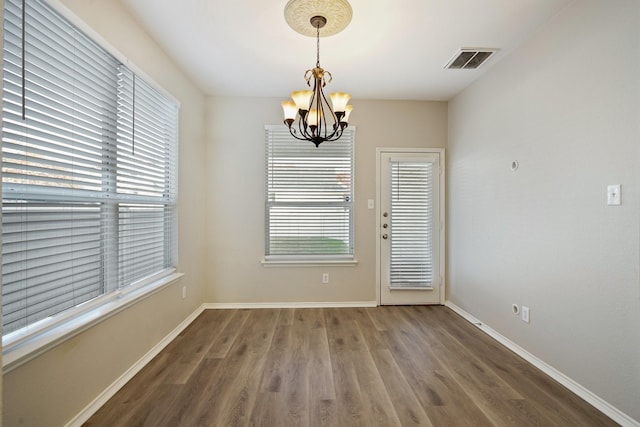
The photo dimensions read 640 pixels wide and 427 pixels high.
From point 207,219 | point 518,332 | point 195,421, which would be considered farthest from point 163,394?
point 518,332

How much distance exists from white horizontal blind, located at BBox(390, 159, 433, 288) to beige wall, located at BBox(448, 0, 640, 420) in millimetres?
731

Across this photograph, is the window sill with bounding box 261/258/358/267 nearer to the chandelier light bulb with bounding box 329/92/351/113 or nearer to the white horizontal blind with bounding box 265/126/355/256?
the white horizontal blind with bounding box 265/126/355/256

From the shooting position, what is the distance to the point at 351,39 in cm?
236

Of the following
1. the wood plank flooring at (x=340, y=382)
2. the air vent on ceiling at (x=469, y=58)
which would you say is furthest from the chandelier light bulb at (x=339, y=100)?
the wood plank flooring at (x=340, y=382)

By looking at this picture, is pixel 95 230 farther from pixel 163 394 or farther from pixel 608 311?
pixel 608 311

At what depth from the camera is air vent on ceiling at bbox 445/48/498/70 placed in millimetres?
2535

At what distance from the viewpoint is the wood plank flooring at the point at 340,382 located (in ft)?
5.65

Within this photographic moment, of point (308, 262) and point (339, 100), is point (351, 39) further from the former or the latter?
point (308, 262)

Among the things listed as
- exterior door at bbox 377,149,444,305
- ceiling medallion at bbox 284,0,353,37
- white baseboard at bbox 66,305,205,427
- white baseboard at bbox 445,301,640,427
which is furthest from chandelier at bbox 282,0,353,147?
white baseboard at bbox 445,301,640,427

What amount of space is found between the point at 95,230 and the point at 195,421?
130cm

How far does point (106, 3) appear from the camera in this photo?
186 cm

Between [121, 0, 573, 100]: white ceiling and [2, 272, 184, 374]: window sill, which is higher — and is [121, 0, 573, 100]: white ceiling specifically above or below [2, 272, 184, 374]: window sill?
above

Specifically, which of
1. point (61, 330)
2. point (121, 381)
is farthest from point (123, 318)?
point (61, 330)

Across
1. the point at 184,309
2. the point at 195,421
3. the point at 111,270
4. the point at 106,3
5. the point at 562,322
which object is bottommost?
the point at 195,421
